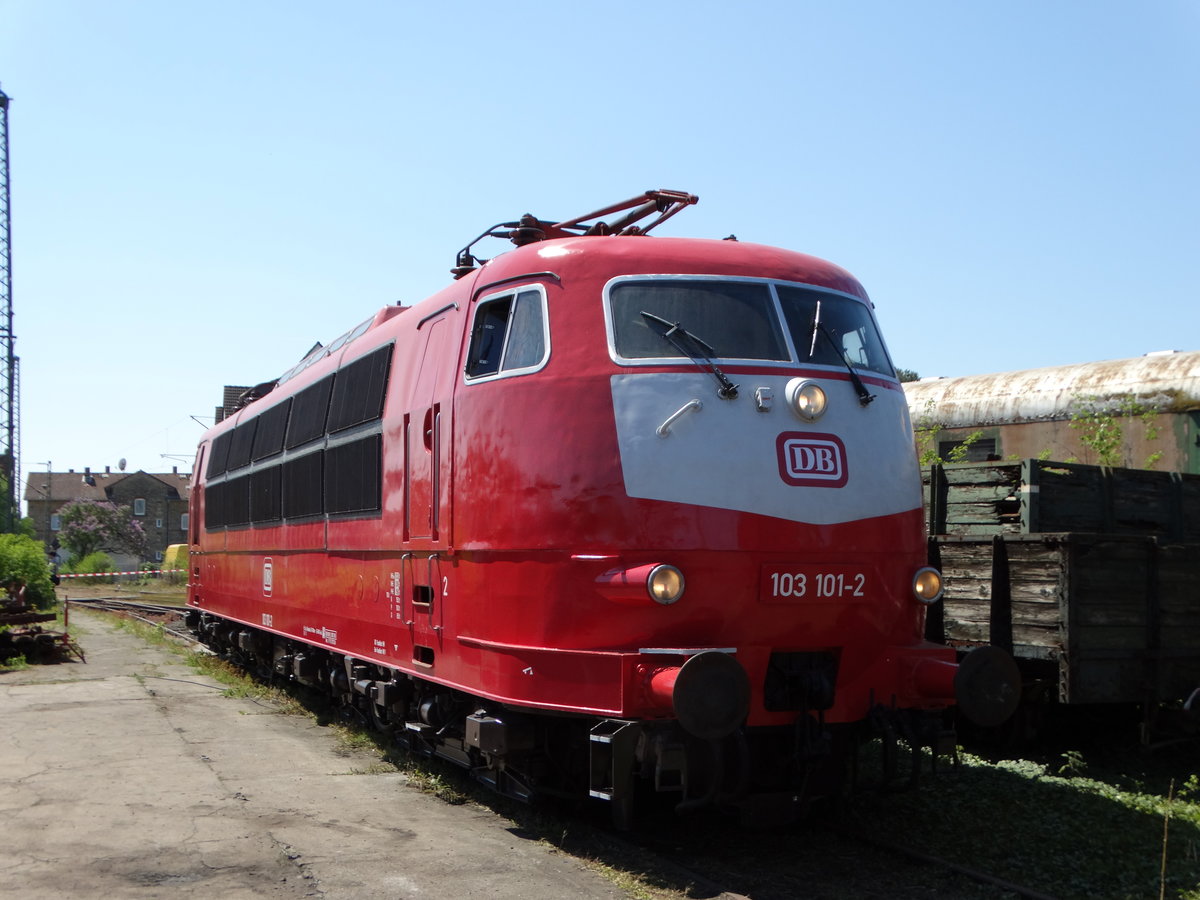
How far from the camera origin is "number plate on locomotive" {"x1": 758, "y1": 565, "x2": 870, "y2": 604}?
246 inches

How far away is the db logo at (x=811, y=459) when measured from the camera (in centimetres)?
630

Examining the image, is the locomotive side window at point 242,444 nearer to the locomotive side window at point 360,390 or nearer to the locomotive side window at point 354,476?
the locomotive side window at point 360,390

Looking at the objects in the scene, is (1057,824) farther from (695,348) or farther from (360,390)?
(360,390)

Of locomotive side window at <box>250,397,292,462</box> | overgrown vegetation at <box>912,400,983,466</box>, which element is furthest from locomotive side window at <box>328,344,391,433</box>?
overgrown vegetation at <box>912,400,983,466</box>

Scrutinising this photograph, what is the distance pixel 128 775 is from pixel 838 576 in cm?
535

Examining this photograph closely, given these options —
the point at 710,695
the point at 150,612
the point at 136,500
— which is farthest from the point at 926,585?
the point at 136,500

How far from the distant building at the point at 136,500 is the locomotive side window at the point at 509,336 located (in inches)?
3092

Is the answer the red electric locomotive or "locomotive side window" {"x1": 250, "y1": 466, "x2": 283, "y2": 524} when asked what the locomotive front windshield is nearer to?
the red electric locomotive

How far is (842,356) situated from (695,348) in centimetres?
96

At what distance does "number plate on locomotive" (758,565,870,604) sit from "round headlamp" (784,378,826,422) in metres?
0.83

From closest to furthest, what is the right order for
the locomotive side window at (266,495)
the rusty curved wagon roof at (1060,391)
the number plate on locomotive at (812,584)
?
the number plate on locomotive at (812,584)
the locomotive side window at (266,495)
the rusty curved wagon roof at (1060,391)

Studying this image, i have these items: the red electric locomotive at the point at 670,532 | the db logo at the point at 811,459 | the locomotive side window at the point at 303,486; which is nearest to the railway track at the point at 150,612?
the locomotive side window at the point at 303,486

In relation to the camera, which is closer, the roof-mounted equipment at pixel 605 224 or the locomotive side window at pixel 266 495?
the roof-mounted equipment at pixel 605 224

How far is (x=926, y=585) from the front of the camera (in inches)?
270
